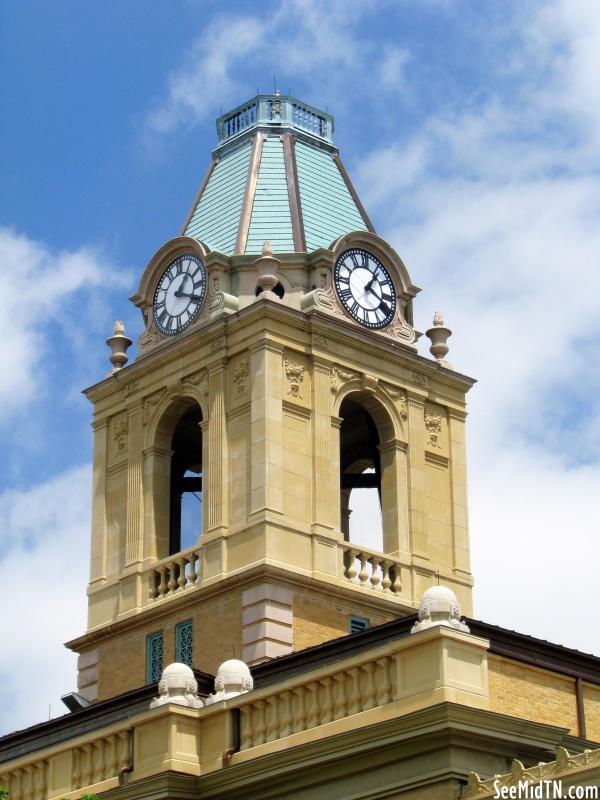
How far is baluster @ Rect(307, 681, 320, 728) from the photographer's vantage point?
34750 mm

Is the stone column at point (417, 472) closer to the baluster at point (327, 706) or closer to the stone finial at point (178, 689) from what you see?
the stone finial at point (178, 689)

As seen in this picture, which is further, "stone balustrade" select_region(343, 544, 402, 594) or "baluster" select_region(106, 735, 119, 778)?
"stone balustrade" select_region(343, 544, 402, 594)

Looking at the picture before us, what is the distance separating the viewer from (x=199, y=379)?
1937 inches

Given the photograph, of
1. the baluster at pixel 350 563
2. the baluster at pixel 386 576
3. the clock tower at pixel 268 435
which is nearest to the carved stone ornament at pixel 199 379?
the clock tower at pixel 268 435

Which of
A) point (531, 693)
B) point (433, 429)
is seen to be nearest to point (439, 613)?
point (531, 693)

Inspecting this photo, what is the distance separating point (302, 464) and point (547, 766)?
58.8 ft

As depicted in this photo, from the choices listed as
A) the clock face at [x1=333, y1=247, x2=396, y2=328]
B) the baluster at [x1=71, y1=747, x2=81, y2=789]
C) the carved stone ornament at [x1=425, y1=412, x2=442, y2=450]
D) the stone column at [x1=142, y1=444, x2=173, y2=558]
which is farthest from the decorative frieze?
the baluster at [x1=71, y1=747, x2=81, y2=789]

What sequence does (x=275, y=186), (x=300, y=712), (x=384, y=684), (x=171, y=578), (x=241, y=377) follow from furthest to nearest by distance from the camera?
(x=275, y=186)
(x=241, y=377)
(x=171, y=578)
(x=300, y=712)
(x=384, y=684)

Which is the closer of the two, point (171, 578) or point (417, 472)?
point (171, 578)

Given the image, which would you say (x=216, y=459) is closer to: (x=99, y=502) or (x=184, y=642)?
(x=184, y=642)

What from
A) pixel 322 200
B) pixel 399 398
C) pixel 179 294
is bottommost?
pixel 399 398

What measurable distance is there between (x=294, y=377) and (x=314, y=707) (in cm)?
1430

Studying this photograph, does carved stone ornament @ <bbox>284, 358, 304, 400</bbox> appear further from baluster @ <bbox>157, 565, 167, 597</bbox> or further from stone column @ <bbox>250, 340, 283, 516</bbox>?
baluster @ <bbox>157, 565, 167, 597</bbox>

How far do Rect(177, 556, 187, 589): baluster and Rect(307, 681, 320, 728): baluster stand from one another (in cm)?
1267
